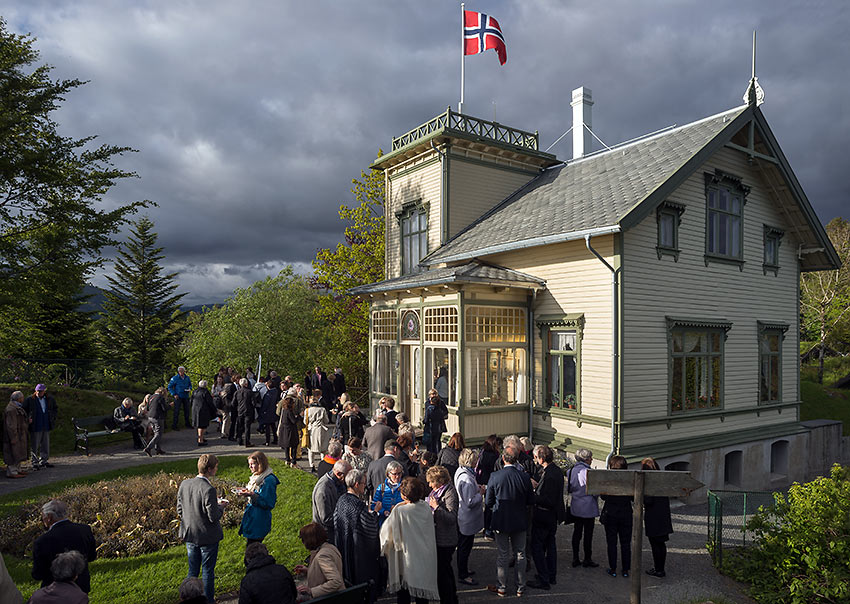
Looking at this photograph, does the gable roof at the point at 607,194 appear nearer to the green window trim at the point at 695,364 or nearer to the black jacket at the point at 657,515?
the green window trim at the point at 695,364

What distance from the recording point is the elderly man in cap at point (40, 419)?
12445 millimetres

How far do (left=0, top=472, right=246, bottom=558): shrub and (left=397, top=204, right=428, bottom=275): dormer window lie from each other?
1094 centimetres

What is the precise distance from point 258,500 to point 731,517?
985 centimetres

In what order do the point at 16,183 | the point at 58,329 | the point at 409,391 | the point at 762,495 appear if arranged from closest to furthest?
the point at 762,495
the point at 409,391
the point at 16,183
the point at 58,329

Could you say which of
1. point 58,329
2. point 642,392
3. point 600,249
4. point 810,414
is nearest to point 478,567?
point 642,392

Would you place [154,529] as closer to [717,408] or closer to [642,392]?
[642,392]

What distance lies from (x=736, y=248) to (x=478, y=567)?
12583 millimetres

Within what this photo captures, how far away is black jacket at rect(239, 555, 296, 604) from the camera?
4.45 m

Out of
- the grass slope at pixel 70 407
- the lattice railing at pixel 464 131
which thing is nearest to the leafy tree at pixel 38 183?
the grass slope at pixel 70 407

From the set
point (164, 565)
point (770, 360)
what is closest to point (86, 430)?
point (164, 565)

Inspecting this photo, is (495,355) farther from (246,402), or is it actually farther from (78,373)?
(78,373)

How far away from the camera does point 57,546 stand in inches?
207

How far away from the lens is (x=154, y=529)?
8.63 m

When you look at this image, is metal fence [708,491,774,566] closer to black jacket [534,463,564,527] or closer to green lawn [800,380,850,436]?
black jacket [534,463,564,527]
